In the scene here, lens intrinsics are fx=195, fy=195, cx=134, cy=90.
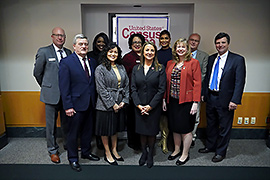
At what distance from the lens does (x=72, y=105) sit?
230 centimetres

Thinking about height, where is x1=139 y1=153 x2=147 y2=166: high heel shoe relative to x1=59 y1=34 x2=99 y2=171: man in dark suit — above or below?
below

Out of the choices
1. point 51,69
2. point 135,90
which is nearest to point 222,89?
point 135,90

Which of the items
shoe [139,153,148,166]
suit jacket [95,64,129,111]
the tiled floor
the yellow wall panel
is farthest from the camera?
the yellow wall panel

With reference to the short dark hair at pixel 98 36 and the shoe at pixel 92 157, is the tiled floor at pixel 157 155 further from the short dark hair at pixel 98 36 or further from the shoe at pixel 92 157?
the short dark hair at pixel 98 36

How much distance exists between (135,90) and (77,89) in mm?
703

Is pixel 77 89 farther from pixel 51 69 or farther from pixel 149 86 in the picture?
pixel 149 86

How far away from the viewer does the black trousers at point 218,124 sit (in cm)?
261

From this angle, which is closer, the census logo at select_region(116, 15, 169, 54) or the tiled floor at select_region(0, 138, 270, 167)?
the tiled floor at select_region(0, 138, 270, 167)

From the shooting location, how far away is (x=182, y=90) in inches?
92.9

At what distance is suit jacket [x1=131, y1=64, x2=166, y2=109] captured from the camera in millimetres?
2357

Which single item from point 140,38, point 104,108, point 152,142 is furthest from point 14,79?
point 152,142

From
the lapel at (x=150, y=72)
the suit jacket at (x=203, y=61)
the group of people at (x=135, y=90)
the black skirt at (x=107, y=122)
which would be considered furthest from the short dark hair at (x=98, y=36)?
the suit jacket at (x=203, y=61)

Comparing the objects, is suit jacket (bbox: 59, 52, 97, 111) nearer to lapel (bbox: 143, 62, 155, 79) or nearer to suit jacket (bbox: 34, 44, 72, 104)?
suit jacket (bbox: 34, 44, 72, 104)

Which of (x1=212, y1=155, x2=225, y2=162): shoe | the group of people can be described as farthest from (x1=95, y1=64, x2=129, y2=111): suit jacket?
(x1=212, y1=155, x2=225, y2=162): shoe
